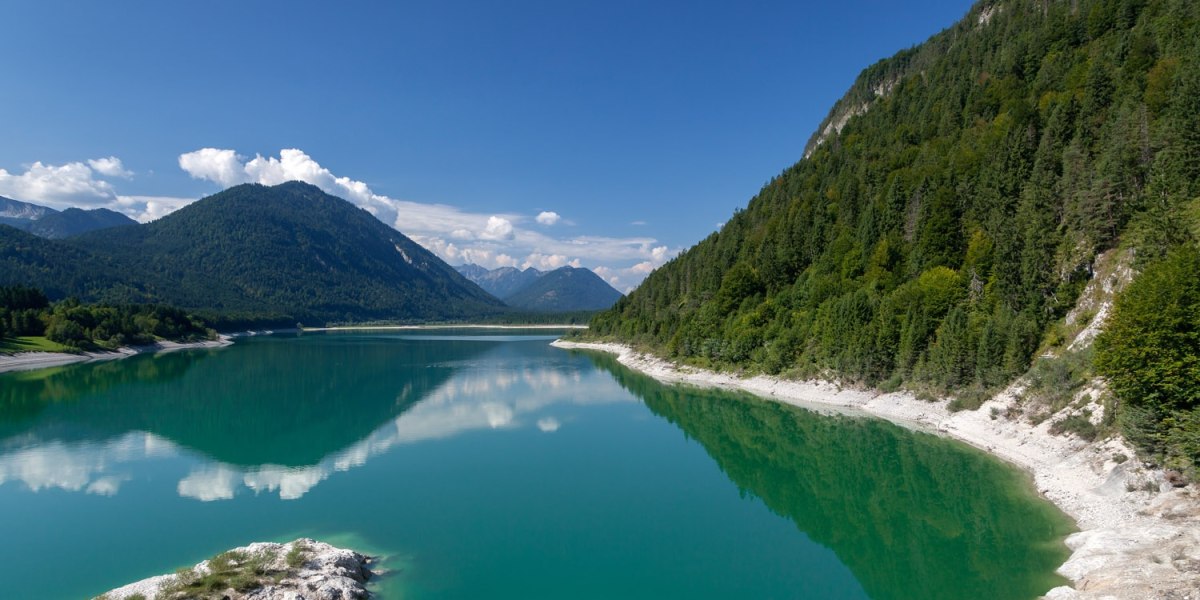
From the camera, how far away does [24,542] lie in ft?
68.9

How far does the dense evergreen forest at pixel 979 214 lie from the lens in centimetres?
3553

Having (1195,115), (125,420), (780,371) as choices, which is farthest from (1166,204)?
(125,420)

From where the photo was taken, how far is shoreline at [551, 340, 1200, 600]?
1492 centimetres

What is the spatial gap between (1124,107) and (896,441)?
28.2 m

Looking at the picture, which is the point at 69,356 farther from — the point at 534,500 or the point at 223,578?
the point at 223,578

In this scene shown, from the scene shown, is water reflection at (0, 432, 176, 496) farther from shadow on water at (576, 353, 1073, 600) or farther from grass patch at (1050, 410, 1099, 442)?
grass patch at (1050, 410, 1099, 442)

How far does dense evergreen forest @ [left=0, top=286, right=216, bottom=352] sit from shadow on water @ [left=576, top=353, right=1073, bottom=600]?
10852 centimetres

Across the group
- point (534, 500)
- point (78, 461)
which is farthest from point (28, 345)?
point (534, 500)

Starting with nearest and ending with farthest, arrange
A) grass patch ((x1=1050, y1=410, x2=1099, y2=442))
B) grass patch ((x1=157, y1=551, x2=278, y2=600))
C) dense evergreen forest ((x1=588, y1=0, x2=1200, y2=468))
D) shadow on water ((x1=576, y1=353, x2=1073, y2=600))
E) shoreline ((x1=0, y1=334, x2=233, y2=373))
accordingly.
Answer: grass patch ((x1=157, y1=551, x2=278, y2=600)) < shadow on water ((x1=576, y1=353, x2=1073, y2=600)) < grass patch ((x1=1050, y1=410, x2=1099, y2=442)) < dense evergreen forest ((x1=588, y1=0, x2=1200, y2=468)) < shoreline ((x1=0, y1=334, x2=233, y2=373))

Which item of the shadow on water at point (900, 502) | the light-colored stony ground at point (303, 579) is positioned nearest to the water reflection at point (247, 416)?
the light-colored stony ground at point (303, 579)

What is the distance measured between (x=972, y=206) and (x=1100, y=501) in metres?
42.9

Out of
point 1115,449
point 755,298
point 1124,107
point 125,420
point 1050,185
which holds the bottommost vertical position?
point 125,420

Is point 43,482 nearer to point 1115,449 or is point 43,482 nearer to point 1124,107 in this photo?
point 1115,449

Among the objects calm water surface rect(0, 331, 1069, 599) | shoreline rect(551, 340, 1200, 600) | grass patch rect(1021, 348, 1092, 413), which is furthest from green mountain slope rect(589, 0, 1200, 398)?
calm water surface rect(0, 331, 1069, 599)
